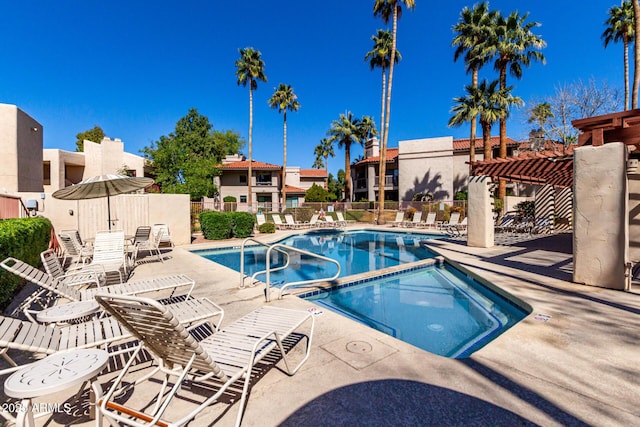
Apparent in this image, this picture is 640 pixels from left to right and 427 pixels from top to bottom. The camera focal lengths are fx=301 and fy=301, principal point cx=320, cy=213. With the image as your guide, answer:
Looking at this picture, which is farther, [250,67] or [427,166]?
[427,166]

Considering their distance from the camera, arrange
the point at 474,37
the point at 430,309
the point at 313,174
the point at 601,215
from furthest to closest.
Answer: the point at 313,174 → the point at 474,37 → the point at 430,309 → the point at 601,215

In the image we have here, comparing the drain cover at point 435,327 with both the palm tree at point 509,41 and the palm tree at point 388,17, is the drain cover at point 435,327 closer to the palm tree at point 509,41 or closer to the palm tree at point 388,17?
the palm tree at point 388,17

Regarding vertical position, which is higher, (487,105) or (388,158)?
(487,105)

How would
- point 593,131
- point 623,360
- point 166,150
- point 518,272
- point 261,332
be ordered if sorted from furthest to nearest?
point 166,150 → point 518,272 → point 593,131 → point 623,360 → point 261,332

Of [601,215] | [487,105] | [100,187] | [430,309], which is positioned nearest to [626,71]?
[487,105]

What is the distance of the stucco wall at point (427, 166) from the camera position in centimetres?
2856

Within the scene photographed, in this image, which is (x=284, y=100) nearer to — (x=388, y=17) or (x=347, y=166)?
(x=347, y=166)

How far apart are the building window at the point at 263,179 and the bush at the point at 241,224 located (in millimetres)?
20466

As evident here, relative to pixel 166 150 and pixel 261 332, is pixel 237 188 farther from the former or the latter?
pixel 261 332

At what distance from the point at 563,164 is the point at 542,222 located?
6.05 meters

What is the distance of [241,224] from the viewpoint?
48.3ft

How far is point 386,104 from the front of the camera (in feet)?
72.1

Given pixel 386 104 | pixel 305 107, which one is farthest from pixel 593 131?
pixel 305 107

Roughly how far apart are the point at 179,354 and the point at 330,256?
9717 mm
